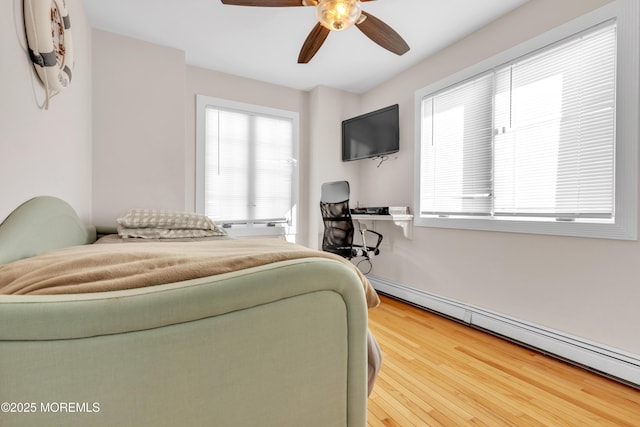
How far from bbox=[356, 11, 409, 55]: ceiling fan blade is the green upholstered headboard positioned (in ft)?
6.48

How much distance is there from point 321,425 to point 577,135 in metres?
2.39

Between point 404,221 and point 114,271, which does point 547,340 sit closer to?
point 404,221

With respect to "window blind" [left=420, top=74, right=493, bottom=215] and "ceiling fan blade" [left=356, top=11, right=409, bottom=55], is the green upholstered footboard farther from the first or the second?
"window blind" [left=420, top=74, right=493, bottom=215]

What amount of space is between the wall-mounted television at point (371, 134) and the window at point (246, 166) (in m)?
0.71

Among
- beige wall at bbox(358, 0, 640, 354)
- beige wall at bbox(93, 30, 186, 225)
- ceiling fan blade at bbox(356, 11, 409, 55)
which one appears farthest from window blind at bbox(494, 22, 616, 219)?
beige wall at bbox(93, 30, 186, 225)

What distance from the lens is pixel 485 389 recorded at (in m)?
1.61

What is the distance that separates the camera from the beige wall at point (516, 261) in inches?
70.7

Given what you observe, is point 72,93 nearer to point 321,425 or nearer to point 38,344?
point 38,344

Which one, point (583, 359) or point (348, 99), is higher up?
point (348, 99)

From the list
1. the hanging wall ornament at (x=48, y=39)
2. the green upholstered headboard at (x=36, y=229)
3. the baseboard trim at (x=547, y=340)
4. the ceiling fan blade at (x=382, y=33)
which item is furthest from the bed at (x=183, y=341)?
the baseboard trim at (x=547, y=340)

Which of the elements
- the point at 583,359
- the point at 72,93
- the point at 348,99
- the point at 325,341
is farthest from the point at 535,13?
the point at 72,93

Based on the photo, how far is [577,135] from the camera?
197 cm

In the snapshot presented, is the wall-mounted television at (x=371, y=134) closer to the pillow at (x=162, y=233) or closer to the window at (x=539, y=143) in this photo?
the window at (x=539, y=143)

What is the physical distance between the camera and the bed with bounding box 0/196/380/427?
1.62 feet
